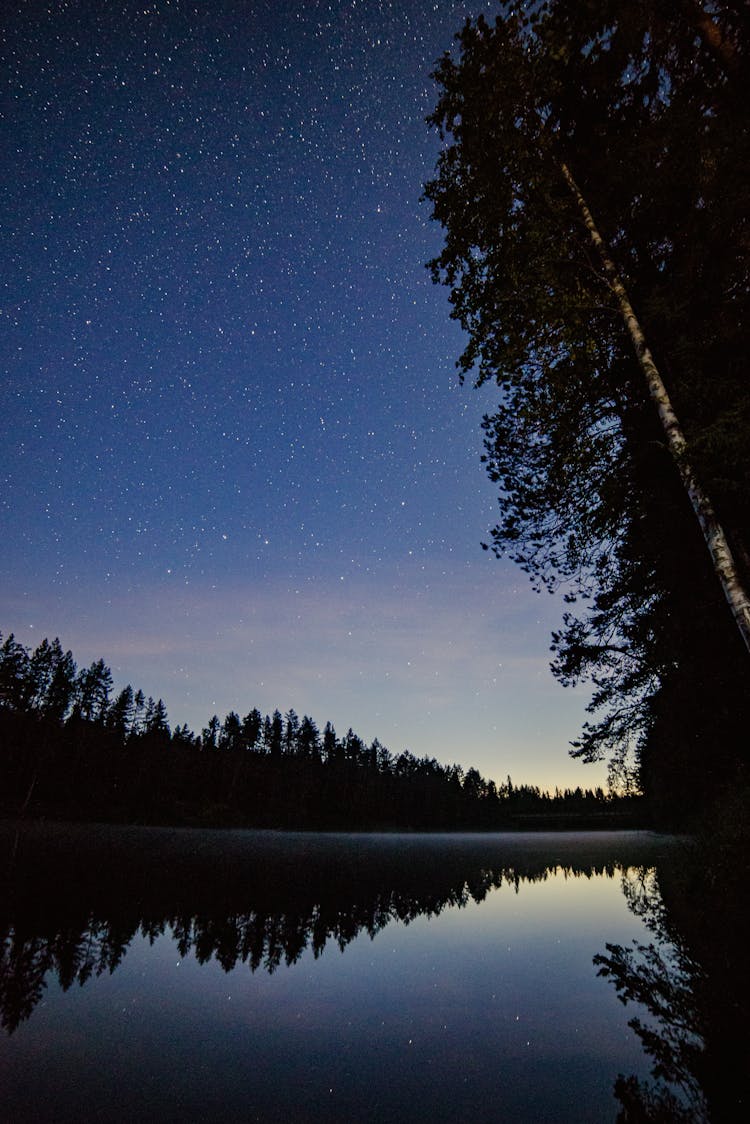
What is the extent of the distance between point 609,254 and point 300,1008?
46.5ft

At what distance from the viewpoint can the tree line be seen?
194ft

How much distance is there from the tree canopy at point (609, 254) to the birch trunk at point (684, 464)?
7.9 inches

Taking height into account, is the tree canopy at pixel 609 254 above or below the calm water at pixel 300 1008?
above

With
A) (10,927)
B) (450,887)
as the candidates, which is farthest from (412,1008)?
(450,887)

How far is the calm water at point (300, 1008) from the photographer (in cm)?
532

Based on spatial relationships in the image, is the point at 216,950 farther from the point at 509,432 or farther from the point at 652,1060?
the point at 509,432

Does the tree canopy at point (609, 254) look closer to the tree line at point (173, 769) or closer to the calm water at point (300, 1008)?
the calm water at point (300, 1008)

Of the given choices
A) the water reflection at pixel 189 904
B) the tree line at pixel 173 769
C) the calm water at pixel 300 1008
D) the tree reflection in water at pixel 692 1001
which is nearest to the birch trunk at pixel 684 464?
the tree reflection in water at pixel 692 1001

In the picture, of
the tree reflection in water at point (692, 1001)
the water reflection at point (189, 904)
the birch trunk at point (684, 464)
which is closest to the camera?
the tree reflection in water at point (692, 1001)

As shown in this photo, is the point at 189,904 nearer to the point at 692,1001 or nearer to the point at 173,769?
the point at 692,1001

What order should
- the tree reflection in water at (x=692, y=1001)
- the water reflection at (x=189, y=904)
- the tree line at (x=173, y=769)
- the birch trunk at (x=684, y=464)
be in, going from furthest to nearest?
the tree line at (x=173, y=769) → the water reflection at (x=189, y=904) → the birch trunk at (x=684, y=464) → the tree reflection in water at (x=692, y=1001)

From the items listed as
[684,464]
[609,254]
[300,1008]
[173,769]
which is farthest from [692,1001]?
[173,769]

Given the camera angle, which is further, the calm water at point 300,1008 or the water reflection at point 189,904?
the water reflection at point 189,904

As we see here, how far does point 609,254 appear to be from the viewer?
30.5ft
